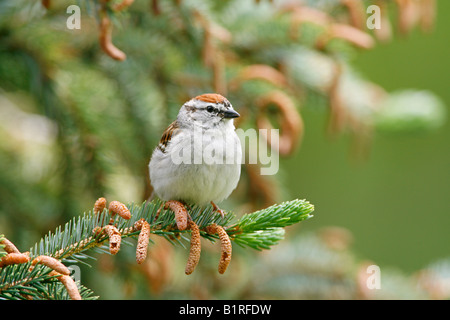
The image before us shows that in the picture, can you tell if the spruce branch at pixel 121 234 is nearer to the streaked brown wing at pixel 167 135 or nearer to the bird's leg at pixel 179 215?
the bird's leg at pixel 179 215

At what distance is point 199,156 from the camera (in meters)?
1.86

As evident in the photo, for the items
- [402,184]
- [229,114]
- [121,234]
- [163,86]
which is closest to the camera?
[121,234]

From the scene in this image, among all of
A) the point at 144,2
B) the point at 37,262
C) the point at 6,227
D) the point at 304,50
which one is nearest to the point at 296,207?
the point at 37,262

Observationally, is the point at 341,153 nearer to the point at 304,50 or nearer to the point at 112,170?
the point at 304,50

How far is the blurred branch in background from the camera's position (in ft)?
6.39

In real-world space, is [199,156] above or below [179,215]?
above

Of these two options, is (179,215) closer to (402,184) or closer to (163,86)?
(163,86)

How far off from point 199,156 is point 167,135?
189 millimetres

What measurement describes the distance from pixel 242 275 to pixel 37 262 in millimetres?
1419

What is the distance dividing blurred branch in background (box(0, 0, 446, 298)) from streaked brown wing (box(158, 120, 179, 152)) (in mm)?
63

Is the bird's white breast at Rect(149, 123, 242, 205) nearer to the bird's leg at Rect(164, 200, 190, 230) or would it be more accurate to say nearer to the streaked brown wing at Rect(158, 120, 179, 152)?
the streaked brown wing at Rect(158, 120, 179, 152)

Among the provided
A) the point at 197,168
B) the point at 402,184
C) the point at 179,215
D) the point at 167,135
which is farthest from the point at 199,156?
the point at 402,184

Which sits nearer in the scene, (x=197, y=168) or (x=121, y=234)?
(x=121, y=234)

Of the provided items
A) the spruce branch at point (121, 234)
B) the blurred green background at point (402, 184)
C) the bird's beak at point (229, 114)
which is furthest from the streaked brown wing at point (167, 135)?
the blurred green background at point (402, 184)
